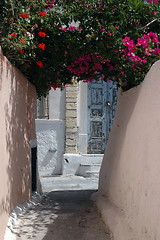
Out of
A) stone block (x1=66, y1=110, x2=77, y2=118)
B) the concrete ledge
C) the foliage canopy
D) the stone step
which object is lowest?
the stone step

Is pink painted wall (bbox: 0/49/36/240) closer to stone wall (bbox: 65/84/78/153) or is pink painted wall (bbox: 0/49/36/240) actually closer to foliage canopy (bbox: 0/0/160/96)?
foliage canopy (bbox: 0/0/160/96)

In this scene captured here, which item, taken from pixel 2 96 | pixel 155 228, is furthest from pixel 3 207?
pixel 155 228

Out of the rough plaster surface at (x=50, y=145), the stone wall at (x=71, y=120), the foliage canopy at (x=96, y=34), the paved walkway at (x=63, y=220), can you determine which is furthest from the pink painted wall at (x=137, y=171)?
the rough plaster surface at (x=50, y=145)

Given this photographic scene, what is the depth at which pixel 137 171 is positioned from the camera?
4473 millimetres

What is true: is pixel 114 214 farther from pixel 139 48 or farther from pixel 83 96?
pixel 83 96

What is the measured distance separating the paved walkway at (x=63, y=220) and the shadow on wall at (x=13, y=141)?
37cm

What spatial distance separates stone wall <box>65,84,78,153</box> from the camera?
11.9 m

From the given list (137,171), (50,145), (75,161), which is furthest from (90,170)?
(137,171)

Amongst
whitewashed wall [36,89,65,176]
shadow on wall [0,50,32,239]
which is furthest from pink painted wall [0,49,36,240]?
whitewashed wall [36,89,65,176]

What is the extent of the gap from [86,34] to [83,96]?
6.52m

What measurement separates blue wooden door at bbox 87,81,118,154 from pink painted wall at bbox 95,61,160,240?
5.43 meters

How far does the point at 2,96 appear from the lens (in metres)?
4.41

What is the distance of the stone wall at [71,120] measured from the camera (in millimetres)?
11930

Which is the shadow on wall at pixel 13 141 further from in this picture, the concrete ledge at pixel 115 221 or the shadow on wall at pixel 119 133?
the shadow on wall at pixel 119 133
